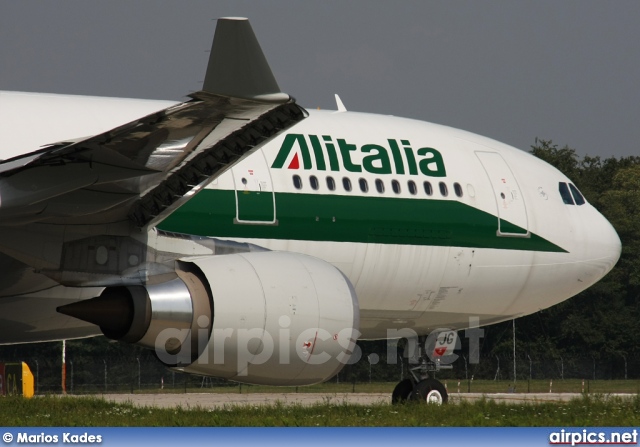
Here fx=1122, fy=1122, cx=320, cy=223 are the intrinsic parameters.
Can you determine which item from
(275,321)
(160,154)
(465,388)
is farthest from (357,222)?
(465,388)

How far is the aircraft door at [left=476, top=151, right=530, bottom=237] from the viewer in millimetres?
14422

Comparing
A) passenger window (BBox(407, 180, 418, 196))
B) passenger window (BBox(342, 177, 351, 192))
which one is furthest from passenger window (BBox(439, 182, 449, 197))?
passenger window (BBox(342, 177, 351, 192))

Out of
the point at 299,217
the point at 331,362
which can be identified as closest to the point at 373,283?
the point at 299,217

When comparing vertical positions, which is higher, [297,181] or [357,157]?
[357,157]

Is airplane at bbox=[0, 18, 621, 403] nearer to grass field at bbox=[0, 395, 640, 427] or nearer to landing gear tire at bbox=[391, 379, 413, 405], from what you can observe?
landing gear tire at bbox=[391, 379, 413, 405]

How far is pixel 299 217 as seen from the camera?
12.7 metres

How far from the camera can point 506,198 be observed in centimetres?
1459

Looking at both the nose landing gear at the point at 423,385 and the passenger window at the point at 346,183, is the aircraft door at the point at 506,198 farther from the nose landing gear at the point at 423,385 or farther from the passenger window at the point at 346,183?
the passenger window at the point at 346,183

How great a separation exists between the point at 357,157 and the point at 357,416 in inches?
121

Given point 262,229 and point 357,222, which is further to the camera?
point 357,222

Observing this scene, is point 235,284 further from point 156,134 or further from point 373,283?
point 373,283

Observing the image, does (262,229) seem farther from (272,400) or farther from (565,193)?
(272,400)

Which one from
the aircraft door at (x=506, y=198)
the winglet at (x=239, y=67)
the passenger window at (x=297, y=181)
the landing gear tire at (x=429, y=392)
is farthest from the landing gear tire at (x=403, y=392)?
the winglet at (x=239, y=67)

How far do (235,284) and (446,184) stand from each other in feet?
16.5
